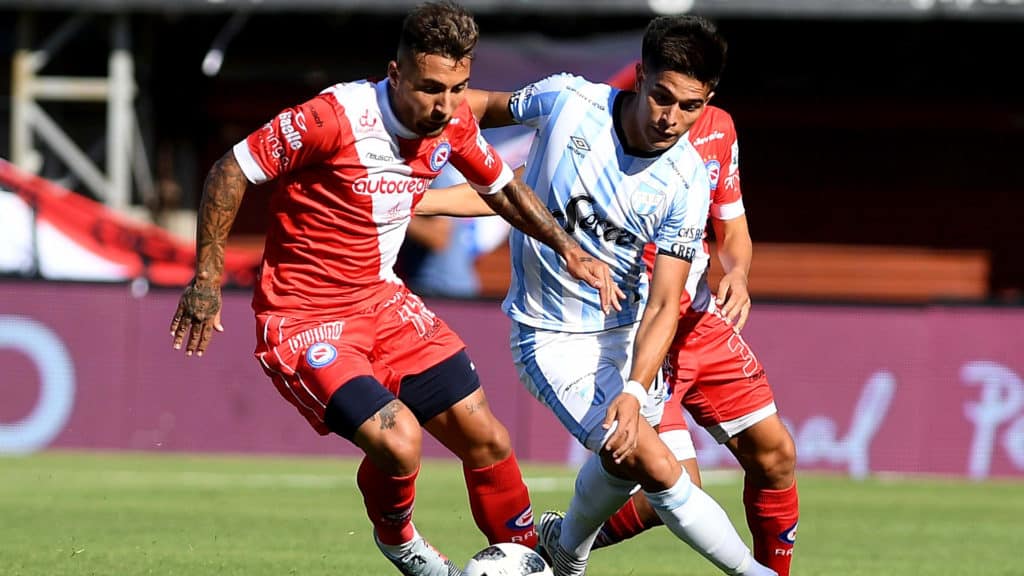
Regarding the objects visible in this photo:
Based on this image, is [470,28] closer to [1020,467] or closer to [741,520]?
[741,520]

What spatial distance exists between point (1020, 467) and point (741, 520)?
15.2ft

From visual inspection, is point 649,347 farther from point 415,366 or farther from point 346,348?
point 346,348

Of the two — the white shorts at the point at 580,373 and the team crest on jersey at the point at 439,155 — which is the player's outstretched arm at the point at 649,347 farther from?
the team crest on jersey at the point at 439,155

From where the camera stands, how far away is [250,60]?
2000 cm

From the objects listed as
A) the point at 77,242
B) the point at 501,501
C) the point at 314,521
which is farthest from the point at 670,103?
the point at 77,242

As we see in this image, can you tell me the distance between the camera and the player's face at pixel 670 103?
6.25 metres

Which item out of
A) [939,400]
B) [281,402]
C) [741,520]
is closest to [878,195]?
[939,400]

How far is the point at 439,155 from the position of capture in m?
6.66

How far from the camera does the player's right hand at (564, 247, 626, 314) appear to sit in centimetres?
638

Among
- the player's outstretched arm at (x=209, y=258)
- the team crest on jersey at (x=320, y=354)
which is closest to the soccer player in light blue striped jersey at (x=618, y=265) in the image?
the team crest on jersey at (x=320, y=354)

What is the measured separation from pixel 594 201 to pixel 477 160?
51 centimetres

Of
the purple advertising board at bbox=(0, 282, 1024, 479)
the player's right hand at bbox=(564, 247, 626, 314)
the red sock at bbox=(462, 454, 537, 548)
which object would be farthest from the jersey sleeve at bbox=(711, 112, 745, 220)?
the purple advertising board at bbox=(0, 282, 1024, 479)

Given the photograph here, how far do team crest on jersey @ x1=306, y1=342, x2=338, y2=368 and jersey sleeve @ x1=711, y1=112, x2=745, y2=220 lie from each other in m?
1.82

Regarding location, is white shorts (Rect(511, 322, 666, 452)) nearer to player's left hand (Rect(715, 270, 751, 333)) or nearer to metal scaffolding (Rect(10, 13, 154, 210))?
player's left hand (Rect(715, 270, 751, 333))
